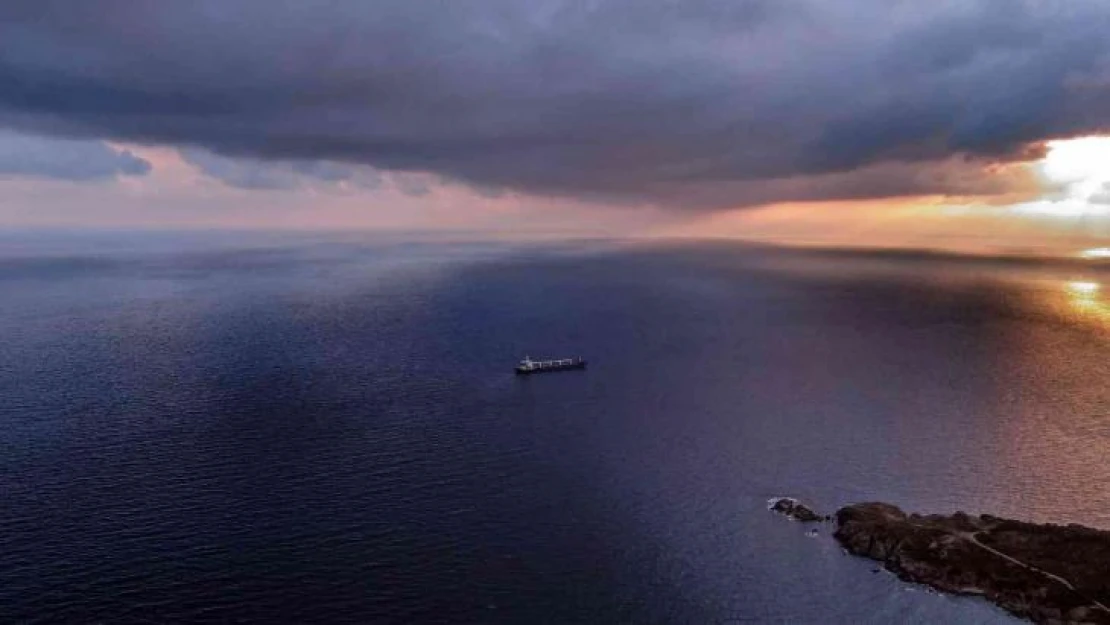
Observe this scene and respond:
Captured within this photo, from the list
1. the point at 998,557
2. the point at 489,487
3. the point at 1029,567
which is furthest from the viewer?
the point at 489,487

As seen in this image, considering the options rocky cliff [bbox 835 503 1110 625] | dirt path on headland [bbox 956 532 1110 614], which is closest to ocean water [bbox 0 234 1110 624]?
rocky cliff [bbox 835 503 1110 625]

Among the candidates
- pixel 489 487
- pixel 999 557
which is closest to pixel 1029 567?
pixel 999 557

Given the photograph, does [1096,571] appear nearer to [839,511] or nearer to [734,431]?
[839,511]

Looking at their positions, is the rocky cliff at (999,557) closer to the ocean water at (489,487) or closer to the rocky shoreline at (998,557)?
the rocky shoreline at (998,557)

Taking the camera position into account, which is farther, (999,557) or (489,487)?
(489,487)

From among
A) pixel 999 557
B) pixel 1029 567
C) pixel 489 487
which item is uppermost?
pixel 489 487

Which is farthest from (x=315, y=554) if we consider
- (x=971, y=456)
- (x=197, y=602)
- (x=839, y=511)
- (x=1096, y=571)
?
(x=971, y=456)

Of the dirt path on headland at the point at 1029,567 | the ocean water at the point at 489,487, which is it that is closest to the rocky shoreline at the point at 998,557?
the dirt path on headland at the point at 1029,567

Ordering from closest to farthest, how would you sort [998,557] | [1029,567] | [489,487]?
[1029,567] → [998,557] → [489,487]

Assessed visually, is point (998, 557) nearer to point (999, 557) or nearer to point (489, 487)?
point (999, 557)
